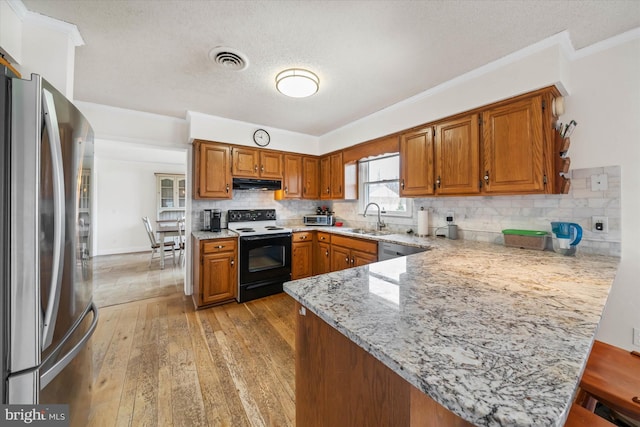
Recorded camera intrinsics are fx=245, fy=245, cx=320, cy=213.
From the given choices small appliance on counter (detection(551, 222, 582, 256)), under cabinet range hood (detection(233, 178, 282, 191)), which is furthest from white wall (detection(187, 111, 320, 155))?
small appliance on counter (detection(551, 222, 582, 256))

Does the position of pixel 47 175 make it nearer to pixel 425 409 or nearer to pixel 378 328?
pixel 378 328

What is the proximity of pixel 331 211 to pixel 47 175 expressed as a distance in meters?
3.70

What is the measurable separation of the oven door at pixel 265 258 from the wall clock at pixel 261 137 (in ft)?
4.56

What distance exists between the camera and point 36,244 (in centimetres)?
87

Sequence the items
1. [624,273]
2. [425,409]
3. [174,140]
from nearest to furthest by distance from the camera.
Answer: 1. [425,409]
2. [624,273]
3. [174,140]

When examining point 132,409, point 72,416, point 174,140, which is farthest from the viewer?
point 174,140

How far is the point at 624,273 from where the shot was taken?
1690 mm

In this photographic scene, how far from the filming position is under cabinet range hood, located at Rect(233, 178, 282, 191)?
3.45 meters

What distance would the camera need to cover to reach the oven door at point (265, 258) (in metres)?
3.13

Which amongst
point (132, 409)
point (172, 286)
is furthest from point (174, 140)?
point (132, 409)

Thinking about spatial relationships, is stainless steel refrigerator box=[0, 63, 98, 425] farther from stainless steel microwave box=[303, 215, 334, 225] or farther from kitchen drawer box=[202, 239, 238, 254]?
stainless steel microwave box=[303, 215, 334, 225]

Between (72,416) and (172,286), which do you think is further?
(172,286)

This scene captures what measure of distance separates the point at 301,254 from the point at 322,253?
1.03ft

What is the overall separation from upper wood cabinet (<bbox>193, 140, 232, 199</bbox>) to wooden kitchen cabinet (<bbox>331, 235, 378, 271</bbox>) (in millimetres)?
1627
